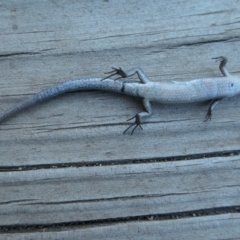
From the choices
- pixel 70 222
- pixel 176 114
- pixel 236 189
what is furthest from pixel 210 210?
pixel 70 222

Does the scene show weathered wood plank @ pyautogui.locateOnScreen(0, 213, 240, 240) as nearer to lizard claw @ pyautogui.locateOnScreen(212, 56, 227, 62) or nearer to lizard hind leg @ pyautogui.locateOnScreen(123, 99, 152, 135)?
lizard hind leg @ pyautogui.locateOnScreen(123, 99, 152, 135)

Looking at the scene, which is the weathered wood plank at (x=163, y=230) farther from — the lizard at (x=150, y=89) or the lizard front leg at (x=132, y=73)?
the lizard front leg at (x=132, y=73)

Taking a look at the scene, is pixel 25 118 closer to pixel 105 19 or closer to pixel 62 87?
pixel 62 87

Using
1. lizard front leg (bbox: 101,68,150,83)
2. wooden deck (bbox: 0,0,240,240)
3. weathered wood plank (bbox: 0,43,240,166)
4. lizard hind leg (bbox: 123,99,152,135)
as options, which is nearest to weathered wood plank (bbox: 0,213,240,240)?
wooden deck (bbox: 0,0,240,240)

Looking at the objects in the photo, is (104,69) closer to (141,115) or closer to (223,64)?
(141,115)

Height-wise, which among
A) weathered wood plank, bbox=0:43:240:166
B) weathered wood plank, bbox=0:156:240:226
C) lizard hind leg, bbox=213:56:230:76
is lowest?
weathered wood plank, bbox=0:156:240:226

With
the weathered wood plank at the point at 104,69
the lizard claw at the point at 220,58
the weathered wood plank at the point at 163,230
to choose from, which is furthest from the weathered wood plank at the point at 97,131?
the weathered wood plank at the point at 163,230
